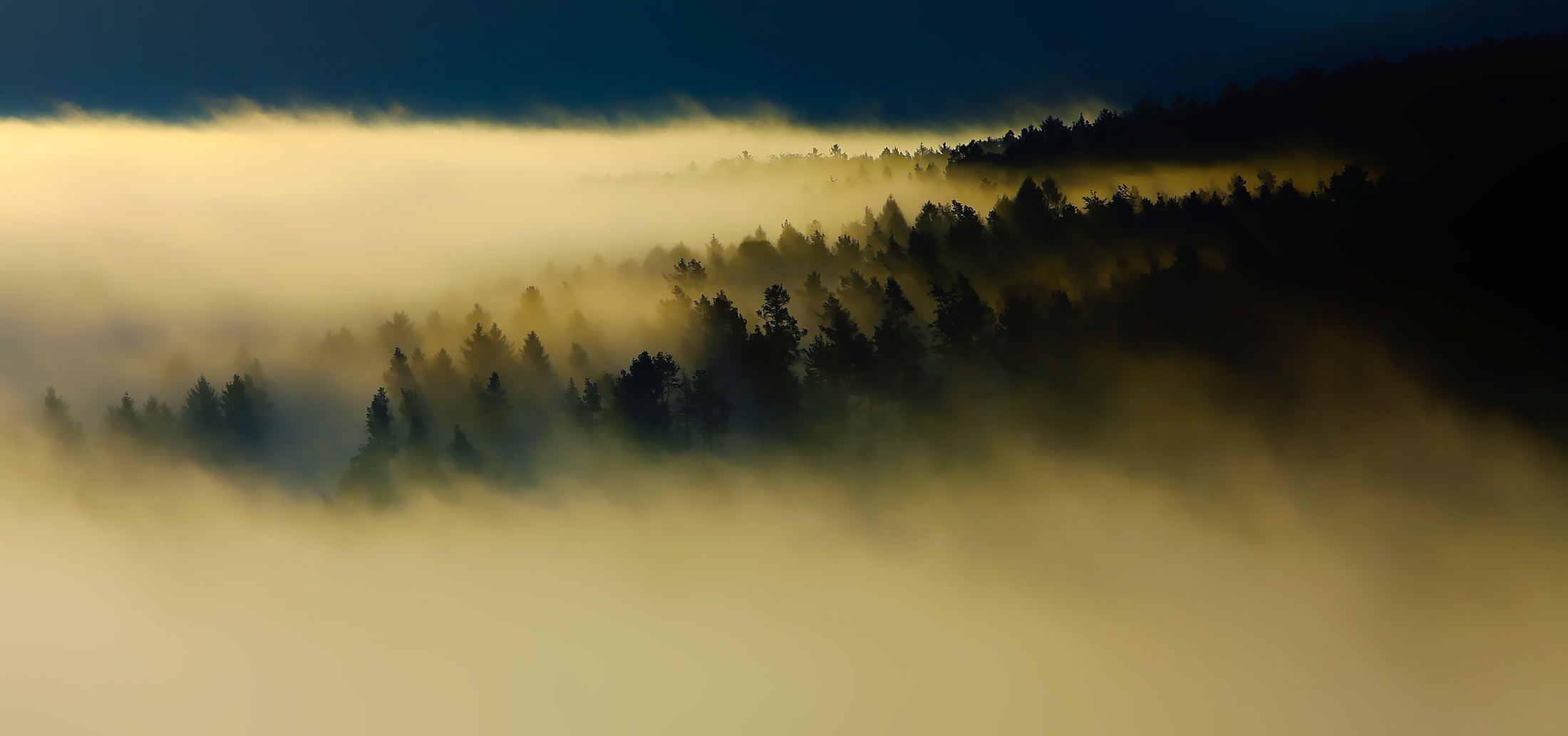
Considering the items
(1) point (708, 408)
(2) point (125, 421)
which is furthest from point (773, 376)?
(2) point (125, 421)

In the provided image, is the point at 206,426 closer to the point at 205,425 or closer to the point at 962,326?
the point at 205,425

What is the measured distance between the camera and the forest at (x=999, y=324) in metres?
117

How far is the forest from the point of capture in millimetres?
117438

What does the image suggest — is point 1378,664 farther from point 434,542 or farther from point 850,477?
point 434,542

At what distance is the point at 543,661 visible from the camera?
13788cm

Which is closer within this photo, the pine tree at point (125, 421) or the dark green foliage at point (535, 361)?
the dark green foliage at point (535, 361)

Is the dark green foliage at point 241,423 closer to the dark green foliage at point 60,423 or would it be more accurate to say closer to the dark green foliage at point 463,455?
the dark green foliage at point 60,423

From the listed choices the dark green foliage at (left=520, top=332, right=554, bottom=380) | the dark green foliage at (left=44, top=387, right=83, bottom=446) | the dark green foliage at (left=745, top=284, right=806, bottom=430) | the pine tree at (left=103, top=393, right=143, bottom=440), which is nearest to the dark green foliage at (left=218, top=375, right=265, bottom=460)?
the pine tree at (left=103, top=393, right=143, bottom=440)

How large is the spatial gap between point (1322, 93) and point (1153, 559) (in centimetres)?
11395

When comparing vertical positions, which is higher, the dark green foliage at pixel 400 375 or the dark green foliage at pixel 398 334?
the dark green foliage at pixel 398 334

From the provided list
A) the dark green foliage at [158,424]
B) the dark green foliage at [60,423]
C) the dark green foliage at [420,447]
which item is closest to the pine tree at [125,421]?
the dark green foliage at [158,424]

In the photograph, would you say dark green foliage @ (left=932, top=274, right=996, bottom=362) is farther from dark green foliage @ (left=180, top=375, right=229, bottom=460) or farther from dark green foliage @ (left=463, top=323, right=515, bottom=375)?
dark green foliage @ (left=180, top=375, right=229, bottom=460)

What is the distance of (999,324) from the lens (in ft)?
394

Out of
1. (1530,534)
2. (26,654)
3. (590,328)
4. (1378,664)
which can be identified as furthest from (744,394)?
(26,654)
